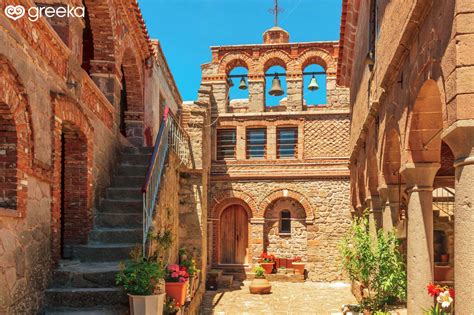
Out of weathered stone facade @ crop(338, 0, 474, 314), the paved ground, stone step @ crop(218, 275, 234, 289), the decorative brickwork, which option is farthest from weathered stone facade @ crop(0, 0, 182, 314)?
the decorative brickwork

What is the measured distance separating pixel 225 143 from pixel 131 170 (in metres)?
10.1

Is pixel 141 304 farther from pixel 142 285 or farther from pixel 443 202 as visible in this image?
pixel 443 202

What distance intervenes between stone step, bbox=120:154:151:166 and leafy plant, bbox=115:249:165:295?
4.03 meters

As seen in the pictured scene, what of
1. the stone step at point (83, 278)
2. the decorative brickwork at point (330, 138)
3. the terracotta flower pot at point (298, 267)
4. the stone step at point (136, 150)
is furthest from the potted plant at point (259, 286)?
the stone step at point (83, 278)

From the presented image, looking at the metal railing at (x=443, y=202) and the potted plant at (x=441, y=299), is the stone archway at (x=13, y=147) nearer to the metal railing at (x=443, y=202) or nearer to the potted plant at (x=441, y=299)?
the potted plant at (x=441, y=299)

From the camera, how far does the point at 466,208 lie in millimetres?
3820

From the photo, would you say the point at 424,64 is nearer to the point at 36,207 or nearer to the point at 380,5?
the point at 380,5

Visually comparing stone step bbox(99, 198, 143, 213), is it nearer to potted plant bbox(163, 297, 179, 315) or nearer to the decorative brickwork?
potted plant bbox(163, 297, 179, 315)

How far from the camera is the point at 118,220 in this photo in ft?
27.3

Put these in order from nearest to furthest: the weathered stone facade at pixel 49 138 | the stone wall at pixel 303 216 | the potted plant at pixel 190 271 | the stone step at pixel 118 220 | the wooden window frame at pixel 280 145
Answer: the weathered stone facade at pixel 49 138 → the stone step at pixel 118 220 → the potted plant at pixel 190 271 → the stone wall at pixel 303 216 → the wooden window frame at pixel 280 145

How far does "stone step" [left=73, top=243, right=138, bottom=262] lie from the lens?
7336 mm

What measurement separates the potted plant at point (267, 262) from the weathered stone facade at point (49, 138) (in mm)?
9443

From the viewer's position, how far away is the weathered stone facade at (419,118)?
151 inches

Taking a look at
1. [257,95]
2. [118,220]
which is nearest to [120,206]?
[118,220]
